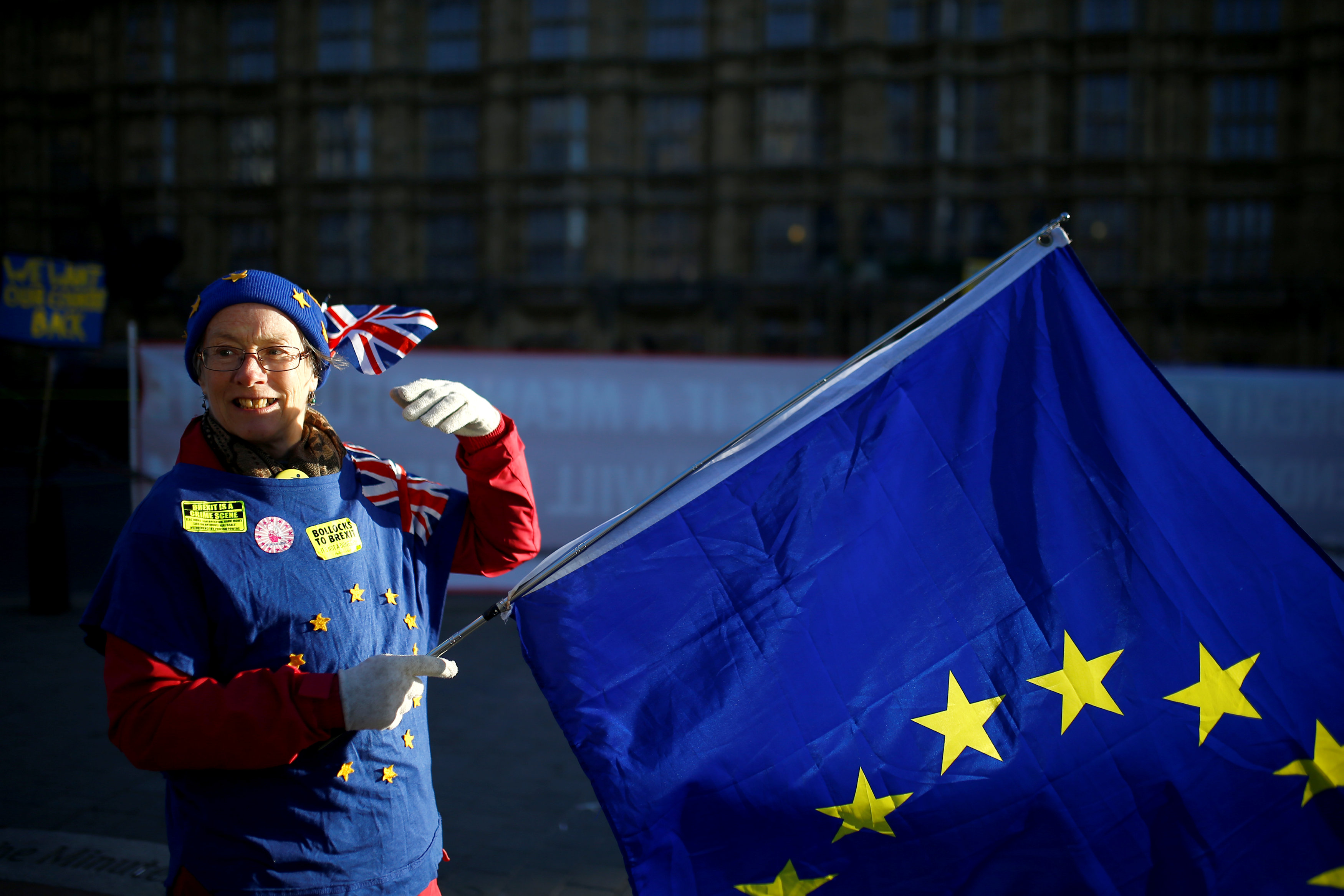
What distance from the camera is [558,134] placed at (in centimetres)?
2925

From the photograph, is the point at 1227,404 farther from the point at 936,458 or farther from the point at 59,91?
the point at 59,91

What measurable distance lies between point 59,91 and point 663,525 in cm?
3830

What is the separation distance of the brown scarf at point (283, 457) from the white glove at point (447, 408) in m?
0.16

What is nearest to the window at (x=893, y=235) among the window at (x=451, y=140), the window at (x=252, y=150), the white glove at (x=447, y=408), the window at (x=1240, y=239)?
the window at (x=1240, y=239)

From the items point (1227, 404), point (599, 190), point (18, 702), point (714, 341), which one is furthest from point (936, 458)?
point (599, 190)

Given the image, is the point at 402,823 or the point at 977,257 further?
the point at 977,257

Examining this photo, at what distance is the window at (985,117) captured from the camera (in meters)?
27.8

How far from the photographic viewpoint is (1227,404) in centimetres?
857

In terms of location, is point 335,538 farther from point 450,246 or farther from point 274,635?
point 450,246

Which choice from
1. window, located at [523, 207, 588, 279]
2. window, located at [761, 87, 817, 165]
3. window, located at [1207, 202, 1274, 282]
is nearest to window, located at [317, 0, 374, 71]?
window, located at [523, 207, 588, 279]

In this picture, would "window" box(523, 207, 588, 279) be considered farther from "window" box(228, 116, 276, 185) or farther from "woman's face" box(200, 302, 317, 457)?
"woman's face" box(200, 302, 317, 457)

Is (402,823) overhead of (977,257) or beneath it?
beneath

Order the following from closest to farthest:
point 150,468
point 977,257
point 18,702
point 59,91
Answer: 1. point 18,702
2. point 150,468
3. point 977,257
4. point 59,91

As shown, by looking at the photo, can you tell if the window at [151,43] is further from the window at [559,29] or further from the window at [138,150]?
the window at [559,29]
